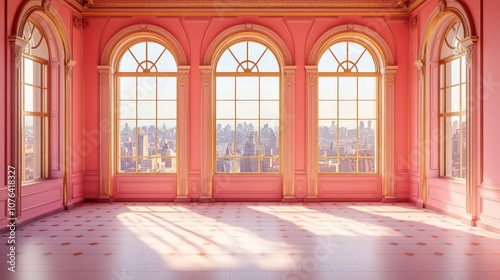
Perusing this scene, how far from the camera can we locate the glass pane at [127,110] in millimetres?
8547

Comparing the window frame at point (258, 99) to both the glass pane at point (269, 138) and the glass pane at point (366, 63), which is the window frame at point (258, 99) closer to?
the glass pane at point (269, 138)

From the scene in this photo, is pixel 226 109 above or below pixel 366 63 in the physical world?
below

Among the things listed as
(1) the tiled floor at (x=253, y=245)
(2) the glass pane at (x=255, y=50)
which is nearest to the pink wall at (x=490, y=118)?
(1) the tiled floor at (x=253, y=245)

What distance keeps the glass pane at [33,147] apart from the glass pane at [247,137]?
3.89 meters

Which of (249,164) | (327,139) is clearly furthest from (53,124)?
(327,139)

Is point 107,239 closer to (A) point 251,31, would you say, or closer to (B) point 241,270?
(B) point 241,270

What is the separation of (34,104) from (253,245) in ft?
15.9

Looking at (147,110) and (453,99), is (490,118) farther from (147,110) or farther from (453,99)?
(147,110)

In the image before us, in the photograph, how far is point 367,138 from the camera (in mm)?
8617

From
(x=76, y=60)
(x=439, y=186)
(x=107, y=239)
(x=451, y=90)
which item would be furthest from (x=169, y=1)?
(x=439, y=186)

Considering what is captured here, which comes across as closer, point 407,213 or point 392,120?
point 407,213

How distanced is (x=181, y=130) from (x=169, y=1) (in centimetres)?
276

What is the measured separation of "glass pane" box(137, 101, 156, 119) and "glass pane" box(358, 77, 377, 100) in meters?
4.58

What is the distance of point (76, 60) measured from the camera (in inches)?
319
